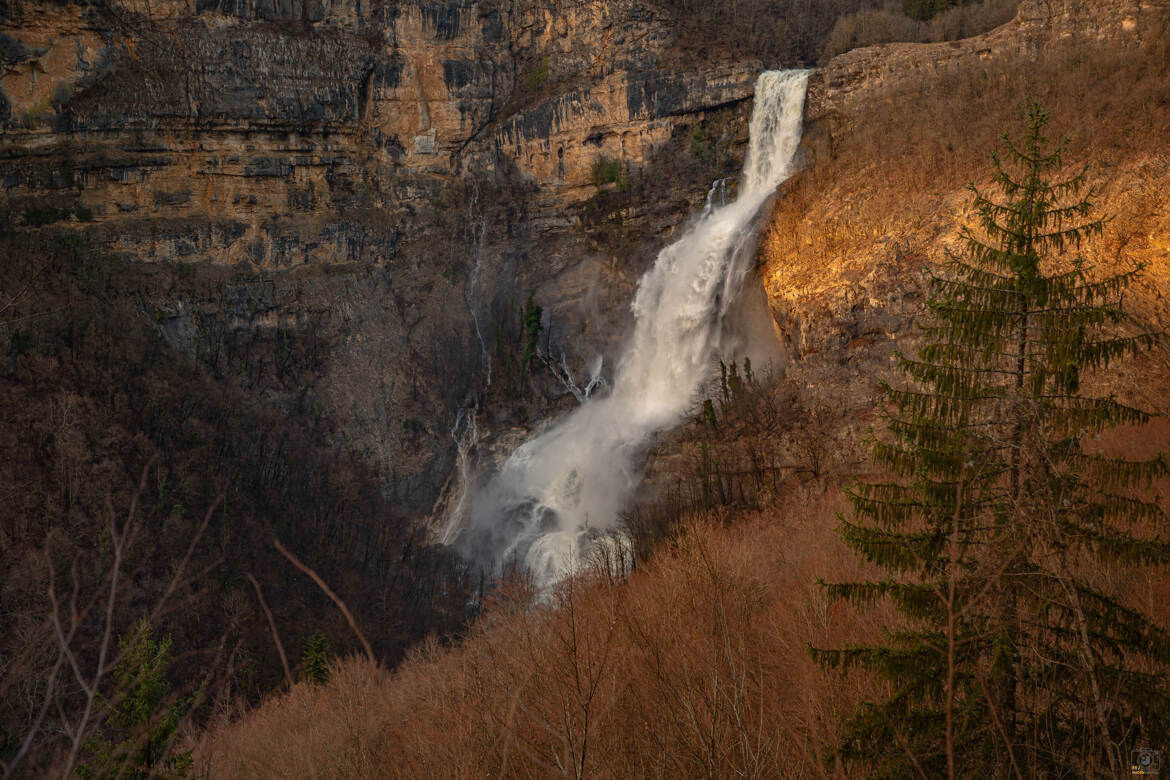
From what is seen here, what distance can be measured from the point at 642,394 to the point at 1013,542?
103 feet

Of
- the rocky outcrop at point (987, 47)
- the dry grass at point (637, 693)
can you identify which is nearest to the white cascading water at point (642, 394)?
the rocky outcrop at point (987, 47)

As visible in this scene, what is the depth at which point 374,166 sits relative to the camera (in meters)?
49.8

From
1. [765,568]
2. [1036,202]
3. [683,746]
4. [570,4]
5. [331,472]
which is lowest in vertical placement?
[331,472]

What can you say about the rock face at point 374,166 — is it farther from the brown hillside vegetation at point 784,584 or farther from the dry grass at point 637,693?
the dry grass at point 637,693

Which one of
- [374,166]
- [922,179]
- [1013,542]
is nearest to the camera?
[1013,542]

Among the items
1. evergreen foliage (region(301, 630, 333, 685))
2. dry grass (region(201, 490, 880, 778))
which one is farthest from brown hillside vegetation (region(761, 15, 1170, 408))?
evergreen foliage (region(301, 630, 333, 685))


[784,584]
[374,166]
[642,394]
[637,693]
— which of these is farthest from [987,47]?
[374,166]

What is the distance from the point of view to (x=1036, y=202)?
Answer: 721cm

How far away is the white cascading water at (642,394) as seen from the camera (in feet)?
112

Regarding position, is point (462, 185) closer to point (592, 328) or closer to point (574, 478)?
point (592, 328)

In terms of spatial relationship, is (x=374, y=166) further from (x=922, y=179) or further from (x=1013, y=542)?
(x=1013, y=542)

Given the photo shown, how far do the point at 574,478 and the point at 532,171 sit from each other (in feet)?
70.4

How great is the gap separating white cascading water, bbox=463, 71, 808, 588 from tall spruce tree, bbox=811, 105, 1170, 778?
80.8ft

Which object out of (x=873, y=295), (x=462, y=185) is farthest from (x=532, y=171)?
(x=873, y=295)
